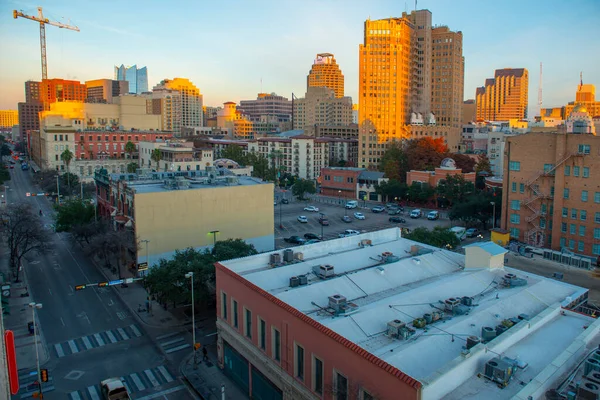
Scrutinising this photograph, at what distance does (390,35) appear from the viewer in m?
126

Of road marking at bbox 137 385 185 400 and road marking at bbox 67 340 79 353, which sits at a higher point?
road marking at bbox 67 340 79 353

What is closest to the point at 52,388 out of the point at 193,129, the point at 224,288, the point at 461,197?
the point at 224,288

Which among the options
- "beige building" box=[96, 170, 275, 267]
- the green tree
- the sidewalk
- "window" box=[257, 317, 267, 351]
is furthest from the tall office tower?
"window" box=[257, 317, 267, 351]

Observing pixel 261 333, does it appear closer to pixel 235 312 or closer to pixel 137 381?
pixel 235 312

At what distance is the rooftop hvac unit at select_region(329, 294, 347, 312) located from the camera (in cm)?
2158

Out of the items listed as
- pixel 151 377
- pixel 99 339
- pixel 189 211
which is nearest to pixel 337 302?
pixel 151 377

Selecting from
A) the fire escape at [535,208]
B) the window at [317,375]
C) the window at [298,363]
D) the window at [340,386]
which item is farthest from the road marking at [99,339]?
the fire escape at [535,208]

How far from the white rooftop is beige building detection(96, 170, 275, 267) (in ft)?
62.0

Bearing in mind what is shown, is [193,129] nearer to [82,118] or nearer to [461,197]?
[82,118]

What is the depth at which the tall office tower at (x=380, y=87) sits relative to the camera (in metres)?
127

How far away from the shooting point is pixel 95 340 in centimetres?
3234

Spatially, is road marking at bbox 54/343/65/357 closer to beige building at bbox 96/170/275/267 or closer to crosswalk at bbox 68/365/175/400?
crosswalk at bbox 68/365/175/400

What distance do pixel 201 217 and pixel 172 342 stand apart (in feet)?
55.0

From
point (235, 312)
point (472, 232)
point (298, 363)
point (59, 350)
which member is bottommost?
point (59, 350)
